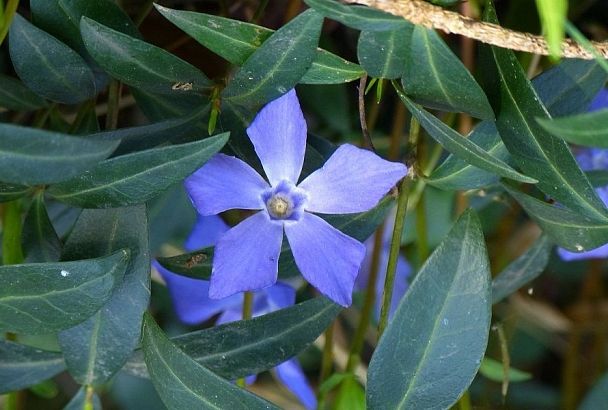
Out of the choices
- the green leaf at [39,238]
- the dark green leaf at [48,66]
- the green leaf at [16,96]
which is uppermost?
the dark green leaf at [48,66]

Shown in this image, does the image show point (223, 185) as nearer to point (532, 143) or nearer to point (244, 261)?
point (244, 261)

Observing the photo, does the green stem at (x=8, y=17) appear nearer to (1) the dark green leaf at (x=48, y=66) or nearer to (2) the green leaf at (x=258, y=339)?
(1) the dark green leaf at (x=48, y=66)

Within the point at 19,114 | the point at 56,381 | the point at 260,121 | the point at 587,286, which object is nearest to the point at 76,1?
the point at 260,121

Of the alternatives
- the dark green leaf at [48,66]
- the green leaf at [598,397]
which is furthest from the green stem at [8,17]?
the green leaf at [598,397]

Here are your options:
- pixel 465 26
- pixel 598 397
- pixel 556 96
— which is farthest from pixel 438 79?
pixel 598 397

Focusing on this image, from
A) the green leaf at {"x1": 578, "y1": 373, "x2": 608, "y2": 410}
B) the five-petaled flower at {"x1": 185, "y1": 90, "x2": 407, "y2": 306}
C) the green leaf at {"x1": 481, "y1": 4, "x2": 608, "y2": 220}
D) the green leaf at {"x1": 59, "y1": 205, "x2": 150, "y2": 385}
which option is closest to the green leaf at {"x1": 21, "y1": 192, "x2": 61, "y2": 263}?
the green leaf at {"x1": 59, "y1": 205, "x2": 150, "y2": 385}

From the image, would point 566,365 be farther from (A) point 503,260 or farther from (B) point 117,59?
(B) point 117,59

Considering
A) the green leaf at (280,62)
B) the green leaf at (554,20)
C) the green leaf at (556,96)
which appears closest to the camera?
the green leaf at (554,20)
